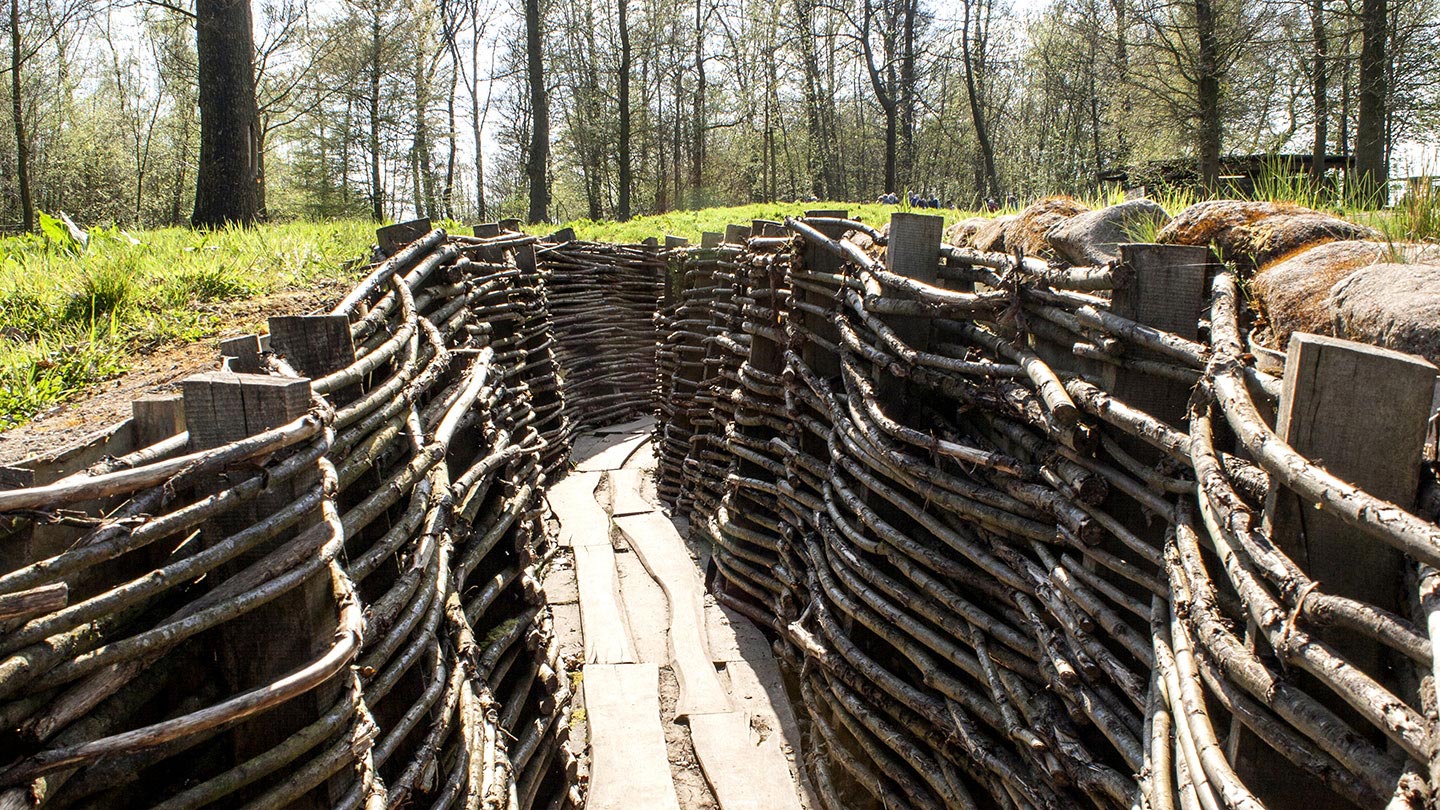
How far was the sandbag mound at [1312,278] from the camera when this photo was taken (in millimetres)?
1850

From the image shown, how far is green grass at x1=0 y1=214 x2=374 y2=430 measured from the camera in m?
2.91

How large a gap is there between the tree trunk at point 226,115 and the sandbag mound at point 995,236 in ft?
17.1

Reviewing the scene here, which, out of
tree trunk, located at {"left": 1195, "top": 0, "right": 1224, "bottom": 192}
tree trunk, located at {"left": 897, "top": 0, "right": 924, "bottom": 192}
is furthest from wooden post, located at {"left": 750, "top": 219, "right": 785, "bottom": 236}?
tree trunk, located at {"left": 897, "top": 0, "right": 924, "bottom": 192}

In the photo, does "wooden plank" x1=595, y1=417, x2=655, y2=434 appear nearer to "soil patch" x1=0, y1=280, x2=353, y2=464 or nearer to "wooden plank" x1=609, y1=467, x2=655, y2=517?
"wooden plank" x1=609, y1=467, x2=655, y2=517

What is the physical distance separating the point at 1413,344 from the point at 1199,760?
787 millimetres

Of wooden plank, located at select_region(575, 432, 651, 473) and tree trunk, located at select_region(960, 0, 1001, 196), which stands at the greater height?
tree trunk, located at select_region(960, 0, 1001, 196)

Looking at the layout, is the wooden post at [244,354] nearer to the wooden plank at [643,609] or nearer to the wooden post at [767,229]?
the wooden plank at [643,609]

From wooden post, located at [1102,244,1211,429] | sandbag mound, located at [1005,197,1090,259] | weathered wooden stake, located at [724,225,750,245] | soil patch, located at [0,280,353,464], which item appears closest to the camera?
wooden post, located at [1102,244,1211,429]

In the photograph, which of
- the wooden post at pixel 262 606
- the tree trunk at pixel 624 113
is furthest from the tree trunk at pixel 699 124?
the wooden post at pixel 262 606

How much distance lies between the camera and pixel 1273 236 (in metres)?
2.19

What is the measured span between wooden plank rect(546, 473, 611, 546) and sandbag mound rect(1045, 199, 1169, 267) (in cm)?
365

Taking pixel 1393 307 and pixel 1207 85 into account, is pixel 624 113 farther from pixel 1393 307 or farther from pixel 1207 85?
pixel 1393 307

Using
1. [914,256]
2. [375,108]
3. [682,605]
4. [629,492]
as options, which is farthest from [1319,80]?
[375,108]

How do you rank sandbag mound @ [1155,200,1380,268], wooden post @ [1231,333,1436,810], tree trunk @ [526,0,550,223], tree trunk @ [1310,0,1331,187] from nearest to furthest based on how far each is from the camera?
1. wooden post @ [1231,333,1436,810]
2. sandbag mound @ [1155,200,1380,268]
3. tree trunk @ [1310,0,1331,187]
4. tree trunk @ [526,0,550,223]
